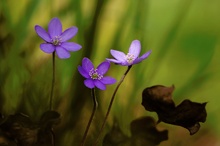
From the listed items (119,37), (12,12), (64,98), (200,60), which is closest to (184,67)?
(200,60)

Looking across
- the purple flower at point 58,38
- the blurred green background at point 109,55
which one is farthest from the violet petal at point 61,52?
the blurred green background at point 109,55

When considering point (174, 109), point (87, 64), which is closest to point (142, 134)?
point (174, 109)

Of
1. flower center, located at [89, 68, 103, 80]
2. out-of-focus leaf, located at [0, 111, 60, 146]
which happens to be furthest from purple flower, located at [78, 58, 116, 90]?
out-of-focus leaf, located at [0, 111, 60, 146]

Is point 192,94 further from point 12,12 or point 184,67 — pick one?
point 12,12

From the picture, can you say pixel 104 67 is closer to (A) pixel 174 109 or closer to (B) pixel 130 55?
(B) pixel 130 55

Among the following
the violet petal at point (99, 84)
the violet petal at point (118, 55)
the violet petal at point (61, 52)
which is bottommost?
the violet petal at point (99, 84)

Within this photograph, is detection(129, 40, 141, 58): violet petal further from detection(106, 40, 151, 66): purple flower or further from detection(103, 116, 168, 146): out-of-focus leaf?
detection(103, 116, 168, 146): out-of-focus leaf

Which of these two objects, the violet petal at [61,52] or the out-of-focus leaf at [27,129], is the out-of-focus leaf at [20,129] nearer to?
the out-of-focus leaf at [27,129]
